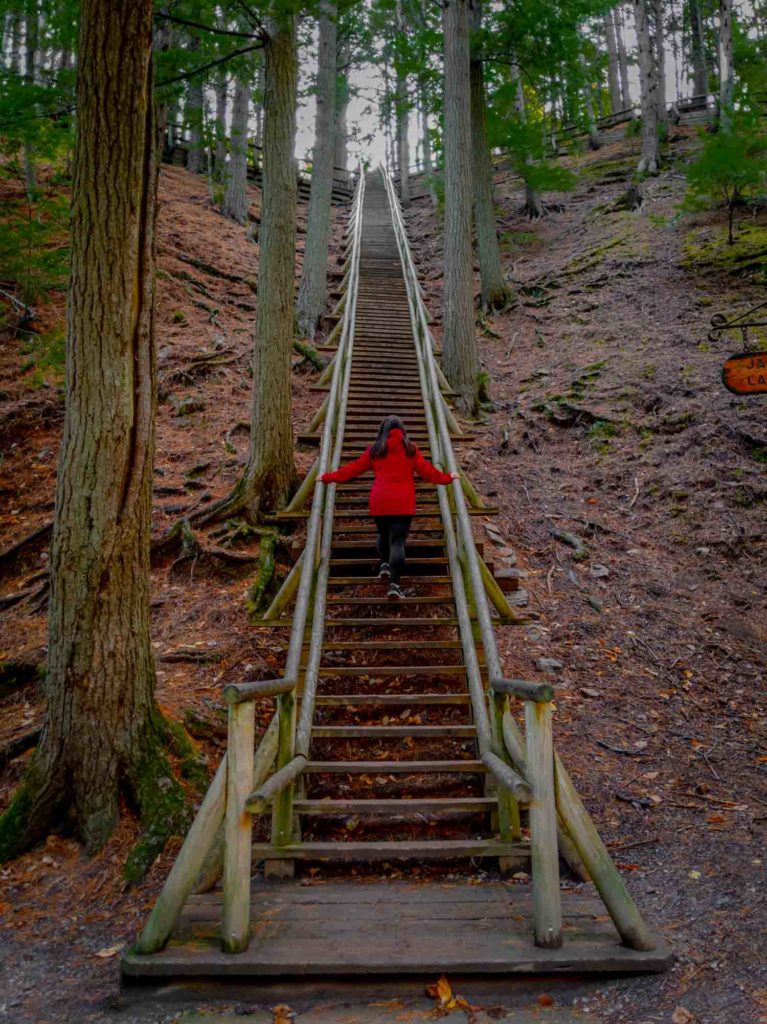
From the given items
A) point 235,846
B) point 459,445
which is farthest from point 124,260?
point 459,445

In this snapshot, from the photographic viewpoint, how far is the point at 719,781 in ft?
13.6

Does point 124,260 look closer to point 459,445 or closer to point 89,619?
point 89,619

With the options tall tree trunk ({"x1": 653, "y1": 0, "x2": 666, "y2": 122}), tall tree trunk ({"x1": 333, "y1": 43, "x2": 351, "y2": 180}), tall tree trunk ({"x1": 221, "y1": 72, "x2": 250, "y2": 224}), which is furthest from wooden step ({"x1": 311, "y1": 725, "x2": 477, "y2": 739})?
tall tree trunk ({"x1": 333, "y1": 43, "x2": 351, "y2": 180})

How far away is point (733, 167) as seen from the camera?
11.9 meters

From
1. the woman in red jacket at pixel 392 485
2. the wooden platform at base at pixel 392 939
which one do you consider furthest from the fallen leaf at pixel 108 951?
the woman in red jacket at pixel 392 485

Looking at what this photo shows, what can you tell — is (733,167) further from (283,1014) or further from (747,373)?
(283,1014)

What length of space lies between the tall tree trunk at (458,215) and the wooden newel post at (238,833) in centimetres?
854

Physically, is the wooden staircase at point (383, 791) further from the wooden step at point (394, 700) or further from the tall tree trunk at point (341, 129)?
the tall tree trunk at point (341, 129)

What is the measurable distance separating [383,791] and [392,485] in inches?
105

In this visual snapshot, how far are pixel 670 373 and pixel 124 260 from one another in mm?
8447

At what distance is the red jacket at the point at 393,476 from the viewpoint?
18.6 ft

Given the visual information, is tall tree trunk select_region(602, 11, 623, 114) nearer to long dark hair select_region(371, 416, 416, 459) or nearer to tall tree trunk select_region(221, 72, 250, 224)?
tall tree trunk select_region(221, 72, 250, 224)

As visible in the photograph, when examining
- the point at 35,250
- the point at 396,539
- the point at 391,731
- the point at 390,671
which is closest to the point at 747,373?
the point at 396,539

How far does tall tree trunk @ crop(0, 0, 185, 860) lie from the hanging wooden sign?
198 inches
